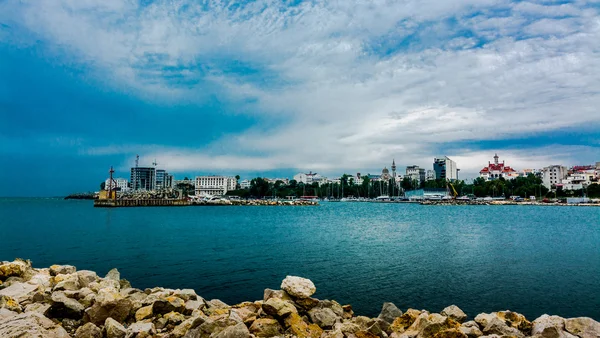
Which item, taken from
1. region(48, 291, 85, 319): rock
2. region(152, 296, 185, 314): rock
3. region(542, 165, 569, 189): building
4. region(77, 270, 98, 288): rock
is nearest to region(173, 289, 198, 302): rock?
region(152, 296, 185, 314): rock

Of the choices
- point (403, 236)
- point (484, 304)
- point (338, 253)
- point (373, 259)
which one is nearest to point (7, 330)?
point (484, 304)

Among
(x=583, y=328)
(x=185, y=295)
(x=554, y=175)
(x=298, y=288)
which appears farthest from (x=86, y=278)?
(x=554, y=175)

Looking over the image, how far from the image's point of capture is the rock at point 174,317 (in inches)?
368

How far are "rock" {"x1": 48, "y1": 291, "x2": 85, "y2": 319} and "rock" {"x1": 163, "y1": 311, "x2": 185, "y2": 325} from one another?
220 cm

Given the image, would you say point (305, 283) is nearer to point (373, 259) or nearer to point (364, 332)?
point (364, 332)

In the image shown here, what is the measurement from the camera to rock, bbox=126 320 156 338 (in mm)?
8219

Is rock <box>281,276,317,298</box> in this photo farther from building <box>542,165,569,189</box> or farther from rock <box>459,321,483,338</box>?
building <box>542,165,569,189</box>

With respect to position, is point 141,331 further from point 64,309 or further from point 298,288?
point 298,288

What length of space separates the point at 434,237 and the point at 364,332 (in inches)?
1130

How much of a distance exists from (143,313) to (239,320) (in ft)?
9.36

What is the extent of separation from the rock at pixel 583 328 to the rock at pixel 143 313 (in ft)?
33.3

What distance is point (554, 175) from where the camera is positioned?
559ft

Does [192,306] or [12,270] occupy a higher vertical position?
[12,270]

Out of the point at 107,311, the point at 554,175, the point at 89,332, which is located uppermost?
the point at 554,175
